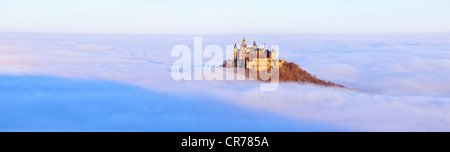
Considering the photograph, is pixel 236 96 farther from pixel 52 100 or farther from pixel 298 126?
pixel 52 100

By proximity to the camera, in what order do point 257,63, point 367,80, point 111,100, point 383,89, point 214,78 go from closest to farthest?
1. point 111,100
2. point 257,63
3. point 214,78
4. point 383,89
5. point 367,80

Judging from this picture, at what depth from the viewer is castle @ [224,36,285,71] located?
3291 centimetres

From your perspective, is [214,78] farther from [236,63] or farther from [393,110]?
[393,110]

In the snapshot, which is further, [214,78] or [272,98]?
[214,78]

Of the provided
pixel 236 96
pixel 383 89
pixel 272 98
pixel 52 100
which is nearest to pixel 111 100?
pixel 52 100

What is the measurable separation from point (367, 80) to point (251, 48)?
96.3ft

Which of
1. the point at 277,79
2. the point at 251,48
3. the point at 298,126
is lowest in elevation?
the point at 298,126

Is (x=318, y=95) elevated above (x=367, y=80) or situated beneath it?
situated beneath

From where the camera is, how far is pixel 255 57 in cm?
3319

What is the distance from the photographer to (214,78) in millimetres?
37125

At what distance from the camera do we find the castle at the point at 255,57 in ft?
108

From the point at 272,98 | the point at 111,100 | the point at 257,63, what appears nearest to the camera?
the point at 111,100

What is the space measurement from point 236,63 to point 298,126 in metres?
20.0

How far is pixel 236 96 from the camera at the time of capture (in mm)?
26797
